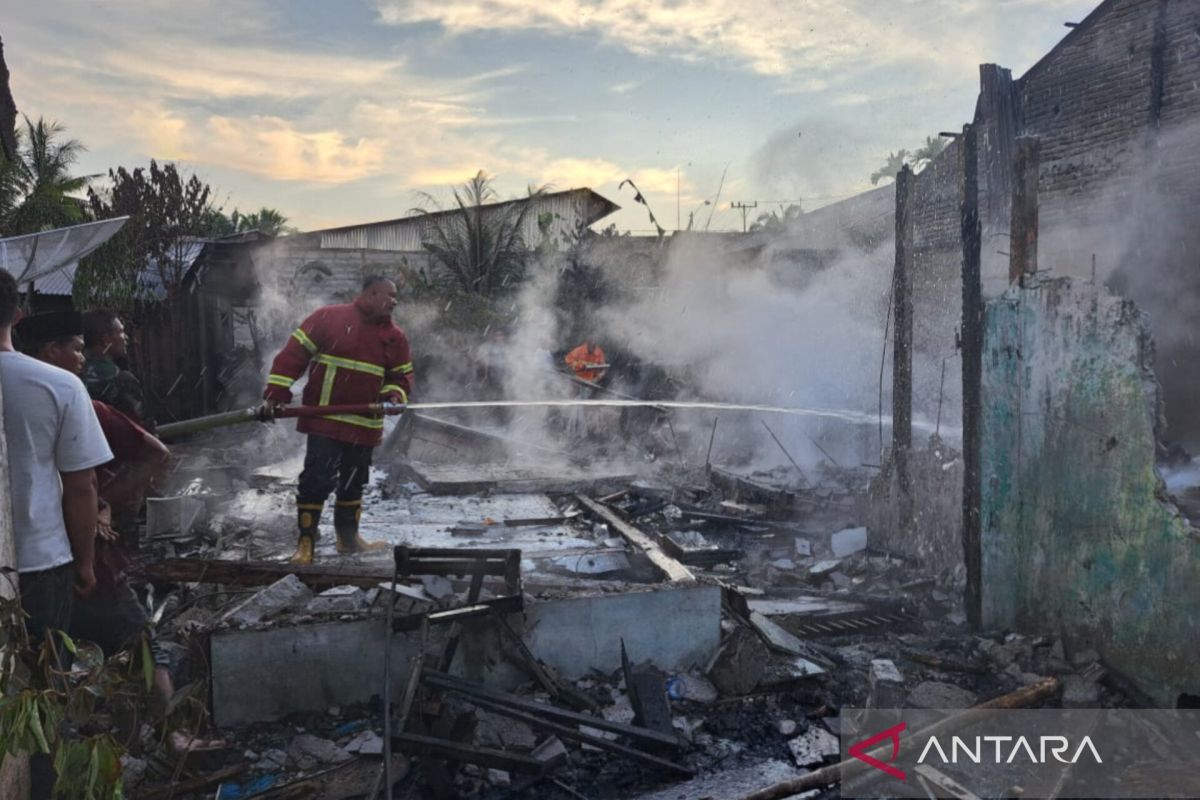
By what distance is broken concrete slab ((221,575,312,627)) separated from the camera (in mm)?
3871

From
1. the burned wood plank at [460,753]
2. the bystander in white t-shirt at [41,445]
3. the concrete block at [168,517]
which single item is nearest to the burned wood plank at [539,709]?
the burned wood plank at [460,753]

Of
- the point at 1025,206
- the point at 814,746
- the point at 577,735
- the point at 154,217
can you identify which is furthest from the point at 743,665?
the point at 154,217

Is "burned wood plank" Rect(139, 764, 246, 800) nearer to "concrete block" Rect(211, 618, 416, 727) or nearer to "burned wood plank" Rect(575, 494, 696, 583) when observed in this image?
"concrete block" Rect(211, 618, 416, 727)

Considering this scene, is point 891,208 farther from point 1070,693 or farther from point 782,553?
point 1070,693

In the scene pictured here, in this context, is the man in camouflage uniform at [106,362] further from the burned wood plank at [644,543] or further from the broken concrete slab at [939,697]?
the broken concrete slab at [939,697]

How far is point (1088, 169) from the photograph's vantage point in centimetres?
1192

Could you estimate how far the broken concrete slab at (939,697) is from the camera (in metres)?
4.01

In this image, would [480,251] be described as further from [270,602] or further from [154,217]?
[270,602]

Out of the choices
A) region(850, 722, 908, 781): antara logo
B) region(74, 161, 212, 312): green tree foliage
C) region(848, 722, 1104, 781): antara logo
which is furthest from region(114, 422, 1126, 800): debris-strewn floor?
region(74, 161, 212, 312): green tree foliage

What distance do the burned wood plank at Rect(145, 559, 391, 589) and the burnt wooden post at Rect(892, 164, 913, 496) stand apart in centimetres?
395

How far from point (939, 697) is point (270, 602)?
340 cm

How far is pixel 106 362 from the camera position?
17.1 ft

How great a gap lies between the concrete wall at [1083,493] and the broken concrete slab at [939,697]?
2.73ft

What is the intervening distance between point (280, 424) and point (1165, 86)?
507 inches
